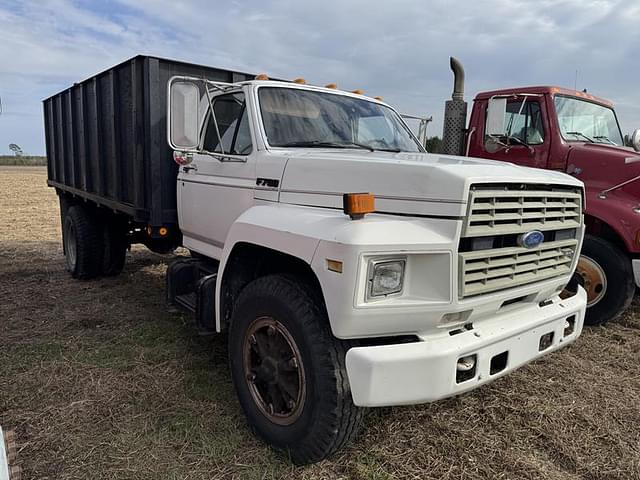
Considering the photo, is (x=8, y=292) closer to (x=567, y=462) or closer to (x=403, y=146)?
(x=403, y=146)

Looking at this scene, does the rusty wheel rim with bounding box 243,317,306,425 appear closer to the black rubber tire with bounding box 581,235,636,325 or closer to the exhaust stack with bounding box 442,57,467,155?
the black rubber tire with bounding box 581,235,636,325

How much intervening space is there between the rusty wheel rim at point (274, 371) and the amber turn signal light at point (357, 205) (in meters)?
0.72

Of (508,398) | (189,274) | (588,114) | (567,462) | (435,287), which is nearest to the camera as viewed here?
(435,287)

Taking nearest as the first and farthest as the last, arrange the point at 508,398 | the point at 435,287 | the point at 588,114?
the point at 435,287 → the point at 508,398 → the point at 588,114

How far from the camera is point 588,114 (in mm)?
5828

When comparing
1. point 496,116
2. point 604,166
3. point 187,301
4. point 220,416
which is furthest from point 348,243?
point 604,166

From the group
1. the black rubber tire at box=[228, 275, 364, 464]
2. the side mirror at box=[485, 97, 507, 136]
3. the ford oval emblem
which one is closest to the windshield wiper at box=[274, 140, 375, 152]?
the black rubber tire at box=[228, 275, 364, 464]

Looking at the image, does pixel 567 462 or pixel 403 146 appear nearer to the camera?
pixel 567 462

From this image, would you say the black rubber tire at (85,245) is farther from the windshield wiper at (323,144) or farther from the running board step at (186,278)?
the windshield wiper at (323,144)

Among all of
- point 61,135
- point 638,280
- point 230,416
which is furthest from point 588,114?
point 61,135

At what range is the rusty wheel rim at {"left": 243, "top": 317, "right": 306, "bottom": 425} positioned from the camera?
2.63 meters

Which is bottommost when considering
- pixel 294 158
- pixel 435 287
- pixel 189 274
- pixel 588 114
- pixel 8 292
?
pixel 8 292

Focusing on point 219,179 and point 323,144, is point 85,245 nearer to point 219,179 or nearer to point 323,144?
point 219,179

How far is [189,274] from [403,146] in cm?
202
